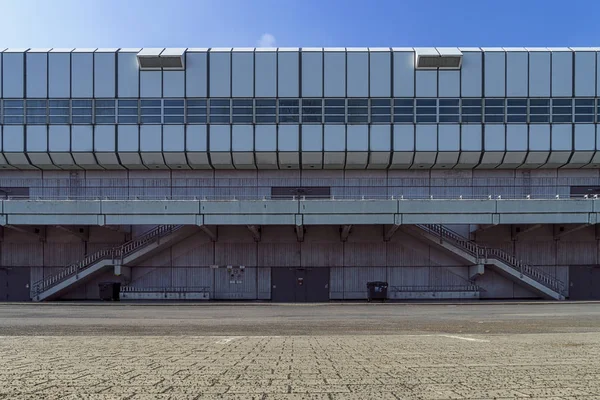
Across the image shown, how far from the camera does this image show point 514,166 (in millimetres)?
32344

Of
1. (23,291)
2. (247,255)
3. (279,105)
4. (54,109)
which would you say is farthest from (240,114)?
(23,291)

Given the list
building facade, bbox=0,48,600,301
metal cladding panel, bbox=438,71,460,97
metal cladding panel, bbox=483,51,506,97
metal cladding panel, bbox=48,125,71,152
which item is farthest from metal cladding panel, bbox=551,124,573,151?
metal cladding panel, bbox=48,125,71,152

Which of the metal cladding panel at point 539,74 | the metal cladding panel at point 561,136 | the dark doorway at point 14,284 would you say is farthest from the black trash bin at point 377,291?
the dark doorway at point 14,284

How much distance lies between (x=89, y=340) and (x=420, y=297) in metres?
24.8

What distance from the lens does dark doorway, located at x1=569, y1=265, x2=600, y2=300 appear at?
3169 centimetres

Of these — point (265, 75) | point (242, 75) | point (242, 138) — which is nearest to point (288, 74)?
point (265, 75)

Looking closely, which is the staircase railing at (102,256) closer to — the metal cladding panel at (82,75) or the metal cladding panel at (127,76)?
the metal cladding panel at (127,76)

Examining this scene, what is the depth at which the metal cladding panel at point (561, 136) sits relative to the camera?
102 feet

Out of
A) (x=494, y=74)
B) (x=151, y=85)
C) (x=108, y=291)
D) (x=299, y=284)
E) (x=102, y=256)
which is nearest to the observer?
(x=108, y=291)

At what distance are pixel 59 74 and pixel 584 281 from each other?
4259 cm

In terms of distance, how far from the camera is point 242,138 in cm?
3142

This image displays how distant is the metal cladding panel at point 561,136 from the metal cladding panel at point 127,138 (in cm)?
3098

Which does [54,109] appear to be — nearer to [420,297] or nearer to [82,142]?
[82,142]

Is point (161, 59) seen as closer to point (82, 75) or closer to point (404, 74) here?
point (82, 75)
